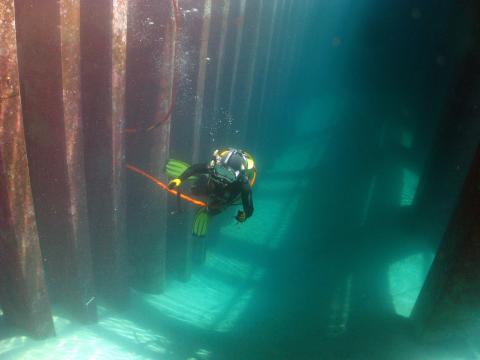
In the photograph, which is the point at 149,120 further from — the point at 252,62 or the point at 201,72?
the point at 252,62

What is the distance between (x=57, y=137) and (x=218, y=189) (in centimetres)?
156

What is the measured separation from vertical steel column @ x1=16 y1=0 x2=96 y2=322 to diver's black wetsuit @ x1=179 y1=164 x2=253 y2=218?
110cm

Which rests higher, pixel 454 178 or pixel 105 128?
pixel 105 128

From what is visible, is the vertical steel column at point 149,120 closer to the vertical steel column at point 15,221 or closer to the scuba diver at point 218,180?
the scuba diver at point 218,180

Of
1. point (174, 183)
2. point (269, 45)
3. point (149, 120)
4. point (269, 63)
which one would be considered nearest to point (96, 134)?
point (149, 120)

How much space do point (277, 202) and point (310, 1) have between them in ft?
24.7

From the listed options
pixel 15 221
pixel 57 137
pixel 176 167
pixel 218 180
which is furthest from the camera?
pixel 176 167

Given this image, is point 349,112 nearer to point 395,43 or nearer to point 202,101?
point 395,43

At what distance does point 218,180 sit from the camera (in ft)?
11.3

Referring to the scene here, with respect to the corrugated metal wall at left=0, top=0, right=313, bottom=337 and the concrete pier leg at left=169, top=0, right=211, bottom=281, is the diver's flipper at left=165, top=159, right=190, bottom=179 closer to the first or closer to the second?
the corrugated metal wall at left=0, top=0, right=313, bottom=337

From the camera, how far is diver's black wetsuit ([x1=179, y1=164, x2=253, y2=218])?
3.52m

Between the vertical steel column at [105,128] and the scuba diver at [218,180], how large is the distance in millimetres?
627

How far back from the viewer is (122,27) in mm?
2963

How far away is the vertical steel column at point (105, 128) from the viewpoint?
287cm
